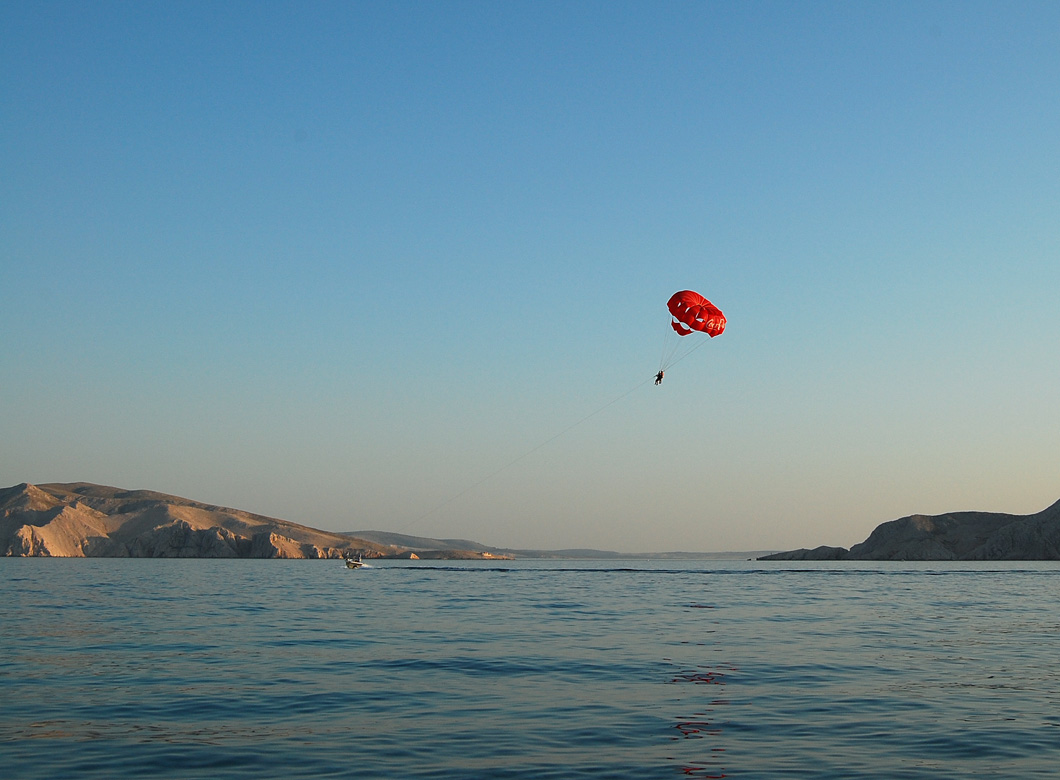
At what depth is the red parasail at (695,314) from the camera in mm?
51281

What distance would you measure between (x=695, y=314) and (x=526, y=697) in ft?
114

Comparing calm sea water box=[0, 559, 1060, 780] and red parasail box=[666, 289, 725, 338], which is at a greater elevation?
red parasail box=[666, 289, 725, 338]

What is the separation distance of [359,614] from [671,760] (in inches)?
1237

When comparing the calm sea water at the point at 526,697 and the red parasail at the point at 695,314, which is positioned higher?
the red parasail at the point at 695,314

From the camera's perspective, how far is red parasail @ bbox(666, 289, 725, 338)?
51.3 metres

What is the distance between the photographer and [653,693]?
20250mm

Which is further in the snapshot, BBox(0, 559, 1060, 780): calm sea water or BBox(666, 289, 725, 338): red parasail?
BBox(666, 289, 725, 338): red parasail

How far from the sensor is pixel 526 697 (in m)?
19.9

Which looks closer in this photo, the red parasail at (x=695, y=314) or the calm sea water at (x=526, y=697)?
the calm sea water at (x=526, y=697)

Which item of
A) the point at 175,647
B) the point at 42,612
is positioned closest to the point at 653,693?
the point at 175,647

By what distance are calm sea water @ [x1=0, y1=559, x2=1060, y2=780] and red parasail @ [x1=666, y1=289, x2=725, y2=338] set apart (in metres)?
18.1

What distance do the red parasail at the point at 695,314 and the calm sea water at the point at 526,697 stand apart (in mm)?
18090

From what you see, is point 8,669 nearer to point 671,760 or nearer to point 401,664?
point 401,664

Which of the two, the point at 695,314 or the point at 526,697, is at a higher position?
the point at 695,314
